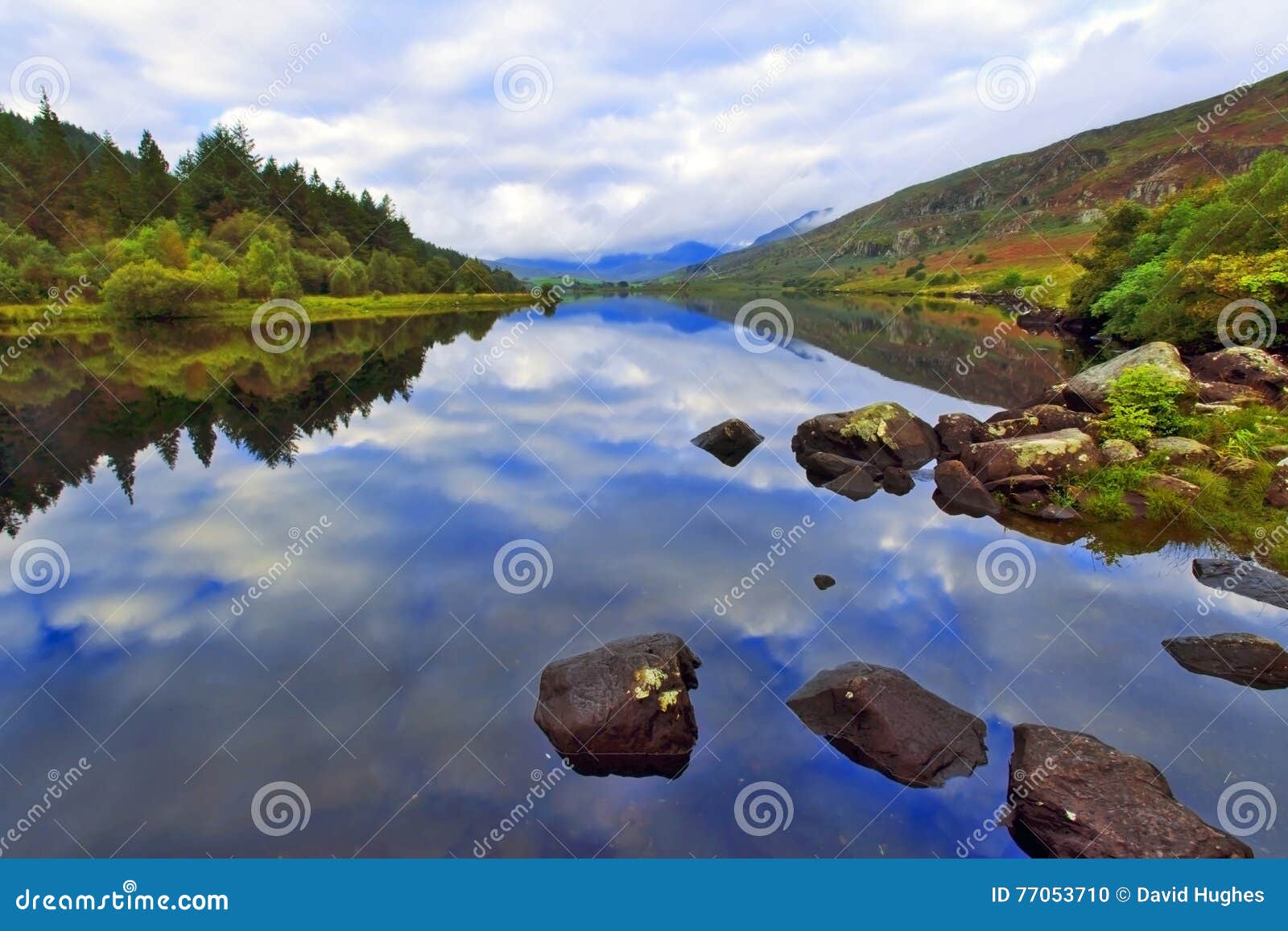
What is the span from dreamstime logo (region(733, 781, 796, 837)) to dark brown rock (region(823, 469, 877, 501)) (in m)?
14.5

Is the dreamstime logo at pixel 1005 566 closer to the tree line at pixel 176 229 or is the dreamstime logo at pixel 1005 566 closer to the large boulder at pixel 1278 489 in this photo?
the large boulder at pixel 1278 489

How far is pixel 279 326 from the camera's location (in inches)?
3354

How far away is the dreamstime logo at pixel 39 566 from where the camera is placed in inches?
602

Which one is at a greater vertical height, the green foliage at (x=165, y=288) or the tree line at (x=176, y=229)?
the tree line at (x=176, y=229)

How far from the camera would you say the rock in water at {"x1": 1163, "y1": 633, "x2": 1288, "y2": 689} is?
11.6 meters

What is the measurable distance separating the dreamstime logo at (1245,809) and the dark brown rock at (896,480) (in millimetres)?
14217

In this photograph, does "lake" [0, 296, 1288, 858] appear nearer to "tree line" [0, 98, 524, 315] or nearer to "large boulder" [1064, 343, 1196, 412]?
"large boulder" [1064, 343, 1196, 412]

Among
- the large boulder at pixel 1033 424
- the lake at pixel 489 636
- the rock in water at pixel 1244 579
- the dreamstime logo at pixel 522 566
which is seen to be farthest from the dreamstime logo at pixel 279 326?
the rock in water at pixel 1244 579

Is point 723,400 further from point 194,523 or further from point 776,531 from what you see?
point 194,523

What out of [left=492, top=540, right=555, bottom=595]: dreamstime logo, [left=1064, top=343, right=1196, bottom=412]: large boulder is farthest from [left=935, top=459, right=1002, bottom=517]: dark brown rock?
[left=492, top=540, right=555, bottom=595]: dreamstime logo

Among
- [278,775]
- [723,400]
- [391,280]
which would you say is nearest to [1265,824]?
[278,775]

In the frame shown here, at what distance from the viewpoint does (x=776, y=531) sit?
19.2 meters

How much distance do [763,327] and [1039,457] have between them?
267ft

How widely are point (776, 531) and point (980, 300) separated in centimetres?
14917
